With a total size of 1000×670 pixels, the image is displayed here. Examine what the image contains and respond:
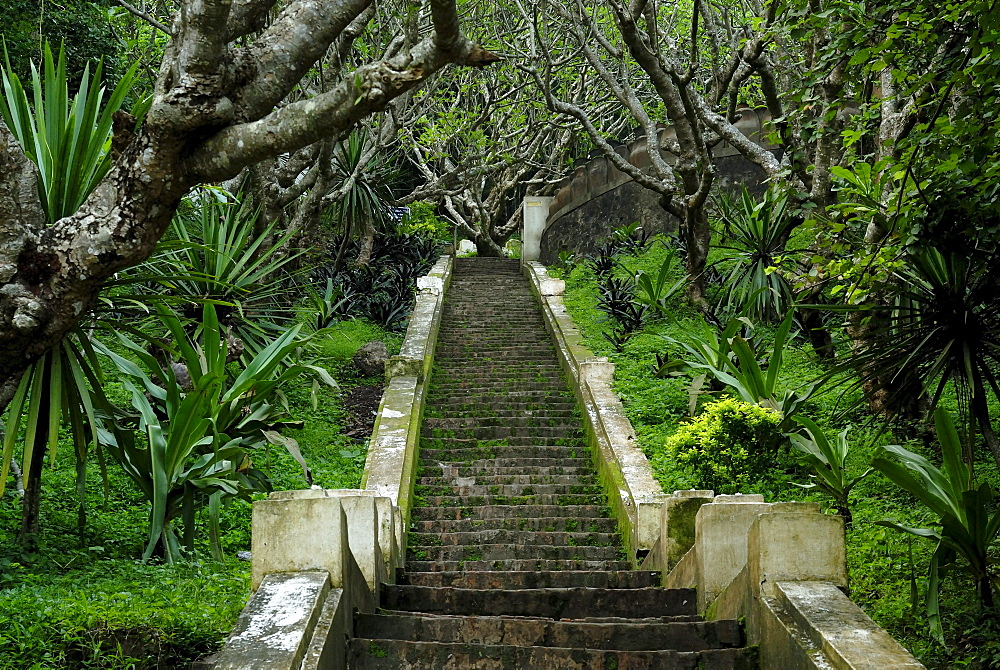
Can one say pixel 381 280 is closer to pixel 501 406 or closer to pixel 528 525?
pixel 501 406

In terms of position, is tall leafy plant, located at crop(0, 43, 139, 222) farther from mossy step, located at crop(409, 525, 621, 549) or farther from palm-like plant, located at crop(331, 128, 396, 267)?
palm-like plant, located at crop(331, 128, 396, 267)

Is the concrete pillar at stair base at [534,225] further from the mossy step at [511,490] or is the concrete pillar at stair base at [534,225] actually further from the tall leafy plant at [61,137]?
the tall leafy plant at [61,137]

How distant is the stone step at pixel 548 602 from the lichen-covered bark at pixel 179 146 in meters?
2.28

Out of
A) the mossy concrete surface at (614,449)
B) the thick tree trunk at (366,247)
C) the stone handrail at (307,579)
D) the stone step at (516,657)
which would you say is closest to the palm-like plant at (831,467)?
the mossy concrete surface at (614,449)

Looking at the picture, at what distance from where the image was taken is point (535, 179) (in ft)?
75.9

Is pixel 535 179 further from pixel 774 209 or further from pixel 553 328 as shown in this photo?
pixel 774 209

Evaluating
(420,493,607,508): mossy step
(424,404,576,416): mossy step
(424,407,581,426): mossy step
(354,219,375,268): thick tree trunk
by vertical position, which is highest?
(354,219,375,268): thick tree trunk

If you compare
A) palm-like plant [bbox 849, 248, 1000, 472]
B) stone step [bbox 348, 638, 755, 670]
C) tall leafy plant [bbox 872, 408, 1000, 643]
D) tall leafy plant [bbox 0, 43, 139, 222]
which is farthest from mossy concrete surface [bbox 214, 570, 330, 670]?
palm-like plant [bbox 849, 248, 1000, 472]

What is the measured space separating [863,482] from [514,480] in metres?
2.96

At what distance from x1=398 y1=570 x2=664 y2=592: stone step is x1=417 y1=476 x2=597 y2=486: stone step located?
98.3 inches

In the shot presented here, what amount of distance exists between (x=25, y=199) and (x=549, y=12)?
12053mm

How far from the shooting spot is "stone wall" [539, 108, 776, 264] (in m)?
19.1

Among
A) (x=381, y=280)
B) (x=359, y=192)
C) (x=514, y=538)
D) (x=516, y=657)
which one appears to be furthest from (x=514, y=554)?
(x=359, y=192)

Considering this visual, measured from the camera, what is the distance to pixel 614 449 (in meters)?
8.46
